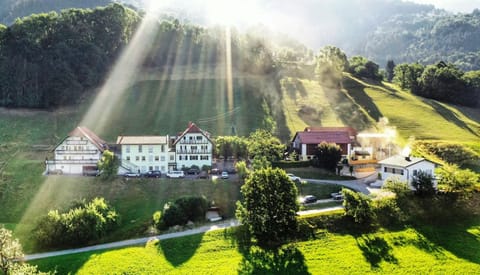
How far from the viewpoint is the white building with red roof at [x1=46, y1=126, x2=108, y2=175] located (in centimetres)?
6116

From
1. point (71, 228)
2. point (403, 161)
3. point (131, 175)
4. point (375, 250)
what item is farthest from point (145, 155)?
point (403, 161)

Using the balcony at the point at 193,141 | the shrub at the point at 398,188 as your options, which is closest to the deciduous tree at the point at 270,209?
the shrub at the point at 398,188

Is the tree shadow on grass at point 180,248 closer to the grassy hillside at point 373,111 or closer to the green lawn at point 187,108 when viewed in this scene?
the green lawn at point 187,108

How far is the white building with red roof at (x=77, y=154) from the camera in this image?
61.2 meters

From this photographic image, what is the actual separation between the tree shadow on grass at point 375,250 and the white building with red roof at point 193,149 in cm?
2754

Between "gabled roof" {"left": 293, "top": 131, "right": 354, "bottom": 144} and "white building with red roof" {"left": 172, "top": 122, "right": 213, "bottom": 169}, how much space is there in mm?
15923

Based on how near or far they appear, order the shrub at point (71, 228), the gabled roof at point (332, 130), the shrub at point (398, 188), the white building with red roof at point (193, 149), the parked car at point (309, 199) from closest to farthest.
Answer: the shrub at point (71, 228) < the shrub at point (398, 188) < the parked car at point (309, 199) < the white building with red roof at point (193, 149) < the gabled roof at point (332, 130)

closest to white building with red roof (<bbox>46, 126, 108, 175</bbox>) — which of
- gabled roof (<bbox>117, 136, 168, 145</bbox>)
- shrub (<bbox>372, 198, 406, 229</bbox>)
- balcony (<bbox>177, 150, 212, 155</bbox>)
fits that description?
gabled roof (<bbox>117, 136, 168, 145</bbox>)

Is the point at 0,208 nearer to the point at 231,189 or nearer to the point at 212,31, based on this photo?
the point at 231,189

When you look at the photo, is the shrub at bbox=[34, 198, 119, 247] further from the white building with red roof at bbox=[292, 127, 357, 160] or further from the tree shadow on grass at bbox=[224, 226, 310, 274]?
the white building with red roof at bbox=[292, 127, 357, 160]

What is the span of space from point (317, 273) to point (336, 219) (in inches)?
386

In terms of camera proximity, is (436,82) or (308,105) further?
(436,82)

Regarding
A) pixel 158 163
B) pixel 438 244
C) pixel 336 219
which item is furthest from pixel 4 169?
pixel 438 244

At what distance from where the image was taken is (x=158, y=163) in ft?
207
